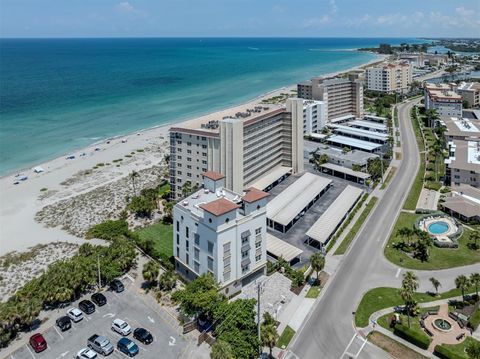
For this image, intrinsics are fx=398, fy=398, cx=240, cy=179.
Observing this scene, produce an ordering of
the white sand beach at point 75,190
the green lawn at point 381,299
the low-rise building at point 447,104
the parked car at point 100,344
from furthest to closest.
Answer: the low-rise building at point 447,104
the white sand beach at point 75,190
the green lawn at point 381,299
the parked car at point 100,344

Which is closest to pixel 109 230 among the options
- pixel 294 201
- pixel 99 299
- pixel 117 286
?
pixel 117 286

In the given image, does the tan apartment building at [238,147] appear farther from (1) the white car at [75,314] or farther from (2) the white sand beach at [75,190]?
(1) the white car at [75,314]

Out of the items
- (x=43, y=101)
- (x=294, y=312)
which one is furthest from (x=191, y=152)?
(x=43, y=101)

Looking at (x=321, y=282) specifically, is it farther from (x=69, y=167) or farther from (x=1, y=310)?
(x=69, y=167)

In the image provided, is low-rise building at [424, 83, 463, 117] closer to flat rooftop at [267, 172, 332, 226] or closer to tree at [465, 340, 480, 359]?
flat rooftop at [267, 172, 332, 226]

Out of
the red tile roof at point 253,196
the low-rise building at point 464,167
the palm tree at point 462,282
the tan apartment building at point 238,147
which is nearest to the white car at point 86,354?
the red tile roof at point 253,196
